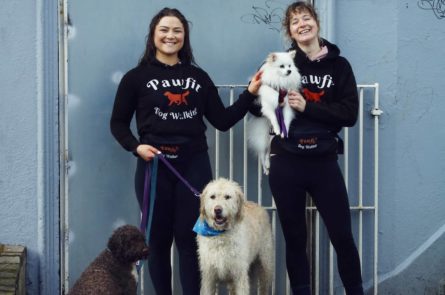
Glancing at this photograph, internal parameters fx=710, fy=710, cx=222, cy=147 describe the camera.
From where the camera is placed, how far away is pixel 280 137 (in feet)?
15.6

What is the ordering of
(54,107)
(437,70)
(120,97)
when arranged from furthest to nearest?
(437,70)
(54,107)
(120,97)

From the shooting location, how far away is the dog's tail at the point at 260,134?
515cm

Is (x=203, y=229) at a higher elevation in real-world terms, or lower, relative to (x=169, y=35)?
lower

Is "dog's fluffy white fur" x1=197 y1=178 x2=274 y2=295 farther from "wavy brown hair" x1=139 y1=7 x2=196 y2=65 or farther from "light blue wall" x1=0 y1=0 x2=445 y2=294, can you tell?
"light blue wall" x1=0 y1=0 x2=445 y2=294

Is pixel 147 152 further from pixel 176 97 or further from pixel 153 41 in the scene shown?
pixel 153 41

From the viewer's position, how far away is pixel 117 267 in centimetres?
431

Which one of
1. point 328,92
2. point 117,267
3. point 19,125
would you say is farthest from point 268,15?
point 117,267

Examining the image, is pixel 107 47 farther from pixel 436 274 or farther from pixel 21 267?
pixel 436 274

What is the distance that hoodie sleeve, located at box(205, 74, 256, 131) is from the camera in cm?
498

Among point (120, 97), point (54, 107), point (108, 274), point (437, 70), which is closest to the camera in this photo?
point (108, 274)

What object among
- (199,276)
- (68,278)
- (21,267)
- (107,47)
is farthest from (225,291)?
(107,47)

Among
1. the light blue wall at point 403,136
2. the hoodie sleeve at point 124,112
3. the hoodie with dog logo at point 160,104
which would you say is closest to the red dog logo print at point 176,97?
the hoodie with dog logo at point 160,104

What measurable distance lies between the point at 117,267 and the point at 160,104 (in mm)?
1106

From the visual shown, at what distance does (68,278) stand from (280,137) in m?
2.00
